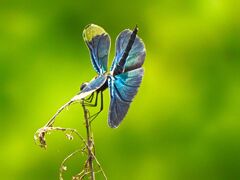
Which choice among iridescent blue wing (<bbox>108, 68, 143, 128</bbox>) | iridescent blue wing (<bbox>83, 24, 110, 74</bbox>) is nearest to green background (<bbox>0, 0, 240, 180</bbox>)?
iridescent blue wing (<bbox>83, 24, 110, 74</bbox>)

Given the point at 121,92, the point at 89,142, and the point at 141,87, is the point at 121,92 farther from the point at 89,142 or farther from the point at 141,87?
the point at 141,87

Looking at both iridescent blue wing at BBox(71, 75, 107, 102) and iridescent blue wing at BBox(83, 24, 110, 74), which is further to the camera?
iridescent blue wing at BBox(83, 24, 110, 74)

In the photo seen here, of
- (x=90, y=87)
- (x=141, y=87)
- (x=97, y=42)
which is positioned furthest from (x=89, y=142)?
(x=141, y=87)

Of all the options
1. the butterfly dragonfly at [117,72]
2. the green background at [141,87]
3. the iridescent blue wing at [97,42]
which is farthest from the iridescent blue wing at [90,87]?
the green background at [141,87]

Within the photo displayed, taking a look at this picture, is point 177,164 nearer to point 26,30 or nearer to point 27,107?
point 27,107

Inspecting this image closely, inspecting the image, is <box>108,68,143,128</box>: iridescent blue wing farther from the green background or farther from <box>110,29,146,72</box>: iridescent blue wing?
the green background

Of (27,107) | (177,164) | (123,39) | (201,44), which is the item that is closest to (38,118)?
(27,107)
